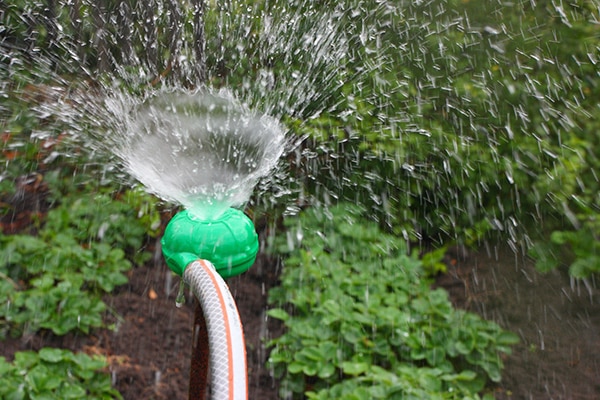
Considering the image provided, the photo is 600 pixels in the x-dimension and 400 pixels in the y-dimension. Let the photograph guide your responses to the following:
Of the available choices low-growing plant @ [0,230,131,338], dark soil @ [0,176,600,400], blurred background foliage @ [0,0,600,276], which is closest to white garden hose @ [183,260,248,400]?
dark soil @ [0,176,600,400]

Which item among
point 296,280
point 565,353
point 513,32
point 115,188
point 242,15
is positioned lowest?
point 565,353

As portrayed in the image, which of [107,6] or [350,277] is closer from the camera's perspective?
[350,277]

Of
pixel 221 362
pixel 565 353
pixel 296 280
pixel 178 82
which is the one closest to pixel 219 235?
pixel 221 362

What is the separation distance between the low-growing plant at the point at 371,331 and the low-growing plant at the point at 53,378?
22.4 inches

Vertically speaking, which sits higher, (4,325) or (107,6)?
(107,6)

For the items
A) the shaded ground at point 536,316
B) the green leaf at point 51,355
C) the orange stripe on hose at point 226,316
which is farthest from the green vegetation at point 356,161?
the orange stripe on hose at point 226,316

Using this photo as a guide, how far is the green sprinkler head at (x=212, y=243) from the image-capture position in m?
1.28

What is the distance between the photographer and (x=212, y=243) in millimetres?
1285

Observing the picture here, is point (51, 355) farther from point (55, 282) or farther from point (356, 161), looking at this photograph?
point (356, 161)

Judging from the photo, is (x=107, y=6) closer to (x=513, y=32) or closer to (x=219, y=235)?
(x=513, y=32)

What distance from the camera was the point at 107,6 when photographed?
395cm

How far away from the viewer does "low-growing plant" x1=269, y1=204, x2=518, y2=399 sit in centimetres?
209

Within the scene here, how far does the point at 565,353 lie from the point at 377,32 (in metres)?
1.88

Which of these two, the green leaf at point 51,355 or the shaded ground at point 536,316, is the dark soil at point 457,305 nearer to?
the shaded ground at point 536,316
